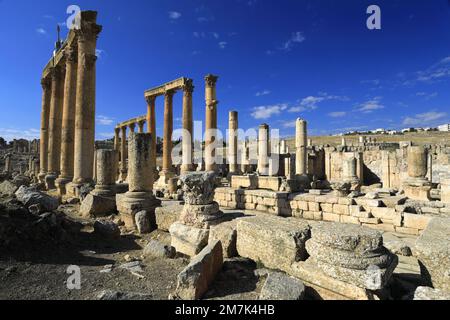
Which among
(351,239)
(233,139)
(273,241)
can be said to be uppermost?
(233,139)

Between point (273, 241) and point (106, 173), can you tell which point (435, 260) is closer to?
point (273, 241)

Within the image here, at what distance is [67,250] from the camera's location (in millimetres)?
5668

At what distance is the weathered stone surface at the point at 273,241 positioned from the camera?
4.12 m

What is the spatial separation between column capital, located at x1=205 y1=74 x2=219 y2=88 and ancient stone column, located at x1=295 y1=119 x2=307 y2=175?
6.42 m

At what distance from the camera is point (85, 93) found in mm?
12625

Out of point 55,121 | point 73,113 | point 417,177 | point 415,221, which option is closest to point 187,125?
point 73,113

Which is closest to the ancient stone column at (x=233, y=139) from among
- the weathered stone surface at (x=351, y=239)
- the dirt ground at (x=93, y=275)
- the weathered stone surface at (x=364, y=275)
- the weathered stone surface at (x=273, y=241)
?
the dirt ground at (x=93, y=275)

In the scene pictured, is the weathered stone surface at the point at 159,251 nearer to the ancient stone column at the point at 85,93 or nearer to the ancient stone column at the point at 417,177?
the ancient stone column at the point at 85,93

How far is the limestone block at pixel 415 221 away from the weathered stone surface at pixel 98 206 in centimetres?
940

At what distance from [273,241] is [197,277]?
1426 millimetres
